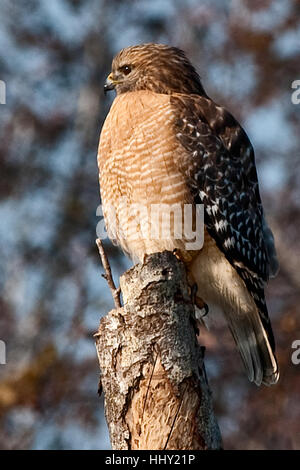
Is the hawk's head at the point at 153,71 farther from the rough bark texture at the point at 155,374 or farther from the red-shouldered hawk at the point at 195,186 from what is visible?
the rough bark texture at the point at 155,374

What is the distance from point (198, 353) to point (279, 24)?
9.09 metres

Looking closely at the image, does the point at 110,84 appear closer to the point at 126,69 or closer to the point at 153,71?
the point at 126,69

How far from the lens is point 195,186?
20.1 feet

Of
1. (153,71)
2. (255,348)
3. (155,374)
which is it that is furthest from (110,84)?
(155,374)

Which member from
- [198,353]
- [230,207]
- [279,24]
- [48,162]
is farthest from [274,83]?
[198,353]

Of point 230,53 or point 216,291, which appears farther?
point 230,53

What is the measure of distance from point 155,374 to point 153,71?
282 cm

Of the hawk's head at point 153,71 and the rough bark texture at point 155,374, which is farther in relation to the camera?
the hawk's head at point 153,71

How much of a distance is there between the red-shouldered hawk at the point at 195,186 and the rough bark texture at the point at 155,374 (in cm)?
124

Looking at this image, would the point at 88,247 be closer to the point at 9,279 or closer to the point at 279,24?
the point at 9,279

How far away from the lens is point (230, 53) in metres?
13.6

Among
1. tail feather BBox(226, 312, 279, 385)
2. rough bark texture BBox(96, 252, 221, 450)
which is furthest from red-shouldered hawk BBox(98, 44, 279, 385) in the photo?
rough bark texture BBox(96, 252, 221, 450)

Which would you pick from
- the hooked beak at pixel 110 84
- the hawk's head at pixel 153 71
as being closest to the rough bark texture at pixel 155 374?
the hawk's head at pixel 153 71

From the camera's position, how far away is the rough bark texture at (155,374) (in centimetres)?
460
